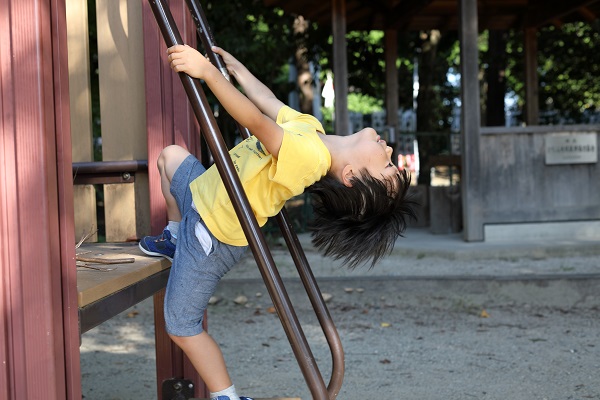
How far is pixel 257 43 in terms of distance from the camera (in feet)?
33.1

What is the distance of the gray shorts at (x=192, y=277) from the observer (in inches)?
95.4

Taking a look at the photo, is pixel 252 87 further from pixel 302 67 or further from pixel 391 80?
pixel 302 67

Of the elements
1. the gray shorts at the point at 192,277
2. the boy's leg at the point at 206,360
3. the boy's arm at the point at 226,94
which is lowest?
the boy's leg at the point at 206,360

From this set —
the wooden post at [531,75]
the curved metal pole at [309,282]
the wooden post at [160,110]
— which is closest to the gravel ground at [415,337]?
the wooden post at [160,110]

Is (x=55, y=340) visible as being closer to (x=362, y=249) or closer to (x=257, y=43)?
(x=362, y=249)

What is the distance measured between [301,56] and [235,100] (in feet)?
35.3

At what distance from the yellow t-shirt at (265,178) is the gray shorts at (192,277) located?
0.17ft

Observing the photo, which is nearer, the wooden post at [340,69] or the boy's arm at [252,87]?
the boy's arm at [252,87]

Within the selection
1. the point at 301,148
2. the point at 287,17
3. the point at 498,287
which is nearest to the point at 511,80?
the point at 287,17

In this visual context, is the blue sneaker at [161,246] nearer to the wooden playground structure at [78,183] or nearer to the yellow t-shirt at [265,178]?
the wooden playground structure at [78,183]

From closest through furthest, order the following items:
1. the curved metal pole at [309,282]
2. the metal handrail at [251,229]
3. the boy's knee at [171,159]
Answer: the metal handrail at [251,229] → the curved metal pole at [309,282] → the boy's knee at [171,159]

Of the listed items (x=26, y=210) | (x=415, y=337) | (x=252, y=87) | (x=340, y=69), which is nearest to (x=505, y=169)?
(x=340, y=69)

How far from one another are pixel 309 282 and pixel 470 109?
5.89 metres

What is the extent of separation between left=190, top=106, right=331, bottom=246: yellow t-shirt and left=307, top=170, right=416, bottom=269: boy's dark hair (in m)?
0.10
